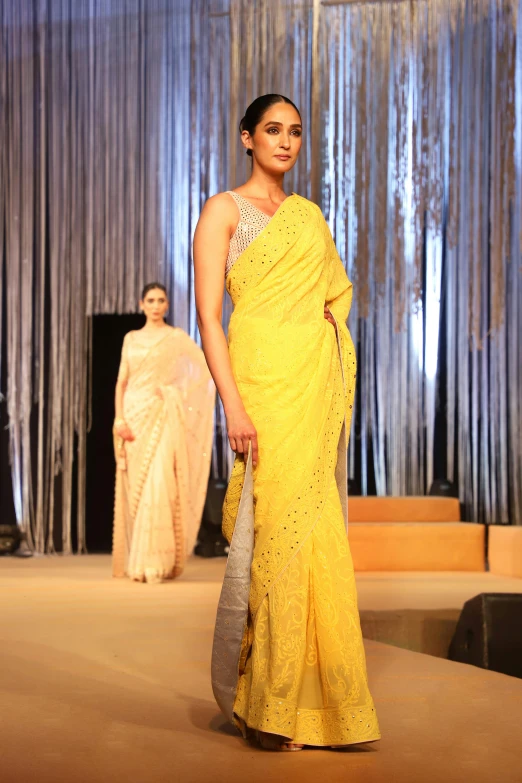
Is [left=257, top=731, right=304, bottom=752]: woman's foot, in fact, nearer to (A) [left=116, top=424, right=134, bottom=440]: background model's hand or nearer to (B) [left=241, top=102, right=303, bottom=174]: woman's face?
(B) [left=241, top=102, right=303, bottom=174]: woman's face

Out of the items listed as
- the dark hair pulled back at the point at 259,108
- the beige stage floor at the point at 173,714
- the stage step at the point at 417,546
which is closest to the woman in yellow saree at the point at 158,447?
the stage step at the point at 417,546

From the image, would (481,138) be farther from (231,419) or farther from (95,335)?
(231,419)

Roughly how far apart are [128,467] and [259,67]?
3193mm

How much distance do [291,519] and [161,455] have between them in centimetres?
415

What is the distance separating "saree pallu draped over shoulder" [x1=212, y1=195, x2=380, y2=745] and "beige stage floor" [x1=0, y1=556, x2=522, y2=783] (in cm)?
11

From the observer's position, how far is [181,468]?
6469mm

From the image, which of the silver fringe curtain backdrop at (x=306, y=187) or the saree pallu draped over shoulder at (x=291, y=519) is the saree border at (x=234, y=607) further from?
the silver fringe curtain backdrop at (x=306, y=187)

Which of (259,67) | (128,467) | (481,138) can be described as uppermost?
(259,67)

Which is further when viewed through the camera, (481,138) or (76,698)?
(481,138)

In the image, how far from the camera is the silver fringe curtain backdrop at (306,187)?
7.90 m

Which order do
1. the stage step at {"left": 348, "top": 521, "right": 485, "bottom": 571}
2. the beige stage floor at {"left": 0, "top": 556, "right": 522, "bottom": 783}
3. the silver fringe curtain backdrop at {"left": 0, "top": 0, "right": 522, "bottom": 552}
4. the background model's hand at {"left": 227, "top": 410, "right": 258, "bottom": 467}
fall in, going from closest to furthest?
1. the beige stage floor at {"left": 0, "top": 556, "right": 522, "bottom": 783}
2. the background model's hand at {"left": 227, "top": 410, "right": 258, "bottom": 467}
3. the stage step at {"left": 348, "top": 521, "right": 485, "bottom": 571}
4. the silver fringe curtain backdrop at {"left": 0, "top": 0, "right": 522, "bottom": 552}

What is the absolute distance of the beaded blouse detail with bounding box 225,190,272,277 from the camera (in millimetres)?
2518

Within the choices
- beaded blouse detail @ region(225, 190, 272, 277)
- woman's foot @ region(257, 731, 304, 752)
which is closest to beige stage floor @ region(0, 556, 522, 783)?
woman's foot @ region(257, 731, 304, 752)

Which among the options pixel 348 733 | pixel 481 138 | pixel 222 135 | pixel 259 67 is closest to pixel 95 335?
pixel 222 135
